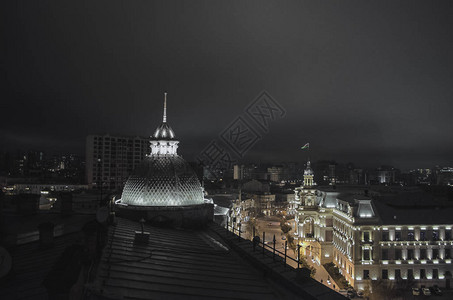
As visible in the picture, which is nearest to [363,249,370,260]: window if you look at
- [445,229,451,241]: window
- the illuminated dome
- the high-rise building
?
[445,229,451,241]: window

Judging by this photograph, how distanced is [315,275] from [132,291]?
41.4m

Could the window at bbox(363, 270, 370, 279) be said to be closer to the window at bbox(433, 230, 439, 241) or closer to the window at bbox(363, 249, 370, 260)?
the window at bbox(363, 249, 370, 260)

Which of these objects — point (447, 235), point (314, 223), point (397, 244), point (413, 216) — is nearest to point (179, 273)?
point (397, 244)

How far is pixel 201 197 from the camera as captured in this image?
1089 inches

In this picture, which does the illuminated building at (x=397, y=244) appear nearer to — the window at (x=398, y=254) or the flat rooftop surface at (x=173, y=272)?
the window at (x=398, y=254)

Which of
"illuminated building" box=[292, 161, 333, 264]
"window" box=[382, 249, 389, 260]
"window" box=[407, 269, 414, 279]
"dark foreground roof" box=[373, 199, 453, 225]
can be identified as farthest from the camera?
"illuminated building" box=[292, 161, 333, 264]

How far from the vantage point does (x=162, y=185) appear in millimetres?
25516

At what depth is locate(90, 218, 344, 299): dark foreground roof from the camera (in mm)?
11305

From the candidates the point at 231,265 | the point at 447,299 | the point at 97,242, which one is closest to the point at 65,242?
the point at 97,242

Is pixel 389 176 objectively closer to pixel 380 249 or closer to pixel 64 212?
pixel 380 249

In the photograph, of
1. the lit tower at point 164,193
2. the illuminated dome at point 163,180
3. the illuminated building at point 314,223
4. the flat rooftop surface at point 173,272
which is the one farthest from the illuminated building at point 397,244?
the flat rooftop surface at point 173,272

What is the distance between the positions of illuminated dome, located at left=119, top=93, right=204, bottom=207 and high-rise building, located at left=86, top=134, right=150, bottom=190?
69969mm

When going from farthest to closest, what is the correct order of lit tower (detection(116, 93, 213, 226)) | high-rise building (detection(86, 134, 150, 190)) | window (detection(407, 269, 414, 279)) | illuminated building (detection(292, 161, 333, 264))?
high-rise building (detection(86, 134, 150, 190)) → illuminated building (detection(292, 161, 333, 264)) → window (detection(407, 269, 414, 279)) → lit tower (detection(116, 93, 213, 226))

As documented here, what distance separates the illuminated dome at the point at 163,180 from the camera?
82.6 ft
